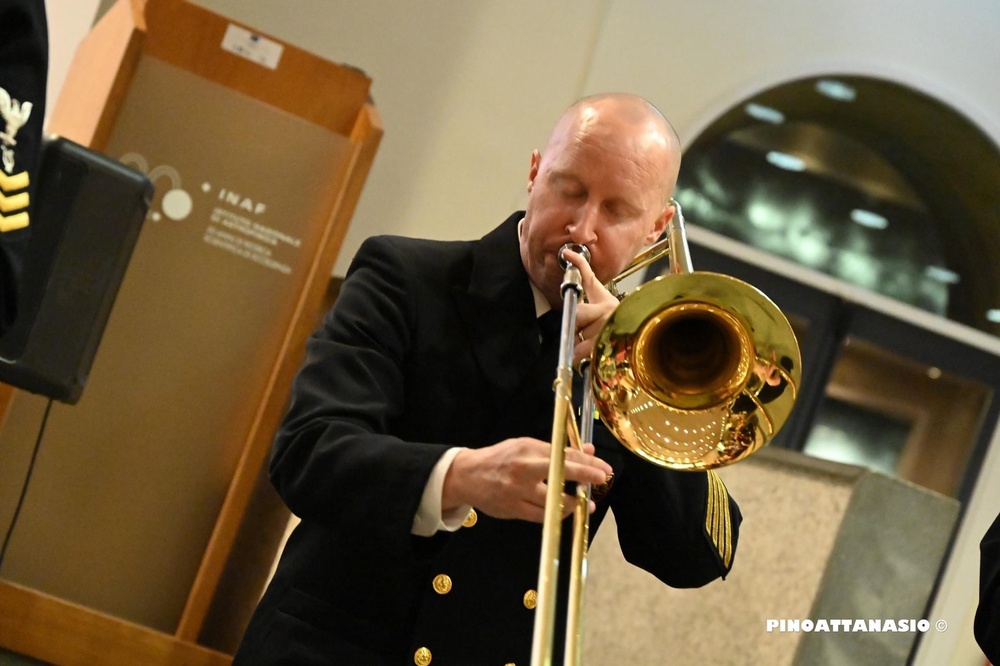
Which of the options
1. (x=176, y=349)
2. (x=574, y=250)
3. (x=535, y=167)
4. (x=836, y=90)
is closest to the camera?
(x=574, y=250)

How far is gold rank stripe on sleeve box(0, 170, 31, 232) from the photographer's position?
148 cm

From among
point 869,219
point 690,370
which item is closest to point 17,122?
point 690,370

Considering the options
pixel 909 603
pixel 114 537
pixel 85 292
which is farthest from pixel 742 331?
pixel 114 537

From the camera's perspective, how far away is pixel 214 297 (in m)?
3.25

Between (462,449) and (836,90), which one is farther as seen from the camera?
(836,90)

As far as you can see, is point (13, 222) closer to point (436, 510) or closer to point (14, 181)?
point (14, 181)

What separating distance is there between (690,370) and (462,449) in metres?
0.40

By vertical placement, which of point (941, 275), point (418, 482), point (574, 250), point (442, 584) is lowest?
point (442, 584)

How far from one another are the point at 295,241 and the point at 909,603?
5.94 feet

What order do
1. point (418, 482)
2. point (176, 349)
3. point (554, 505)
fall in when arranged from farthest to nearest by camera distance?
point (176, 349) < point (418, 482) < point (554, 505)

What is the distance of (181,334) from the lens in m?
3.21

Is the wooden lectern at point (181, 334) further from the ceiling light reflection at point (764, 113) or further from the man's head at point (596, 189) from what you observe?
the ceiling light reflection at point (764, 113)

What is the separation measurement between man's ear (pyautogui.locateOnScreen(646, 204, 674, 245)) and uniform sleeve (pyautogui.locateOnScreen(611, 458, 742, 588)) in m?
0.40

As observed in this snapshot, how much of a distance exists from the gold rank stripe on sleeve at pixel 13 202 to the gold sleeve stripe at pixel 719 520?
0.94 meters
